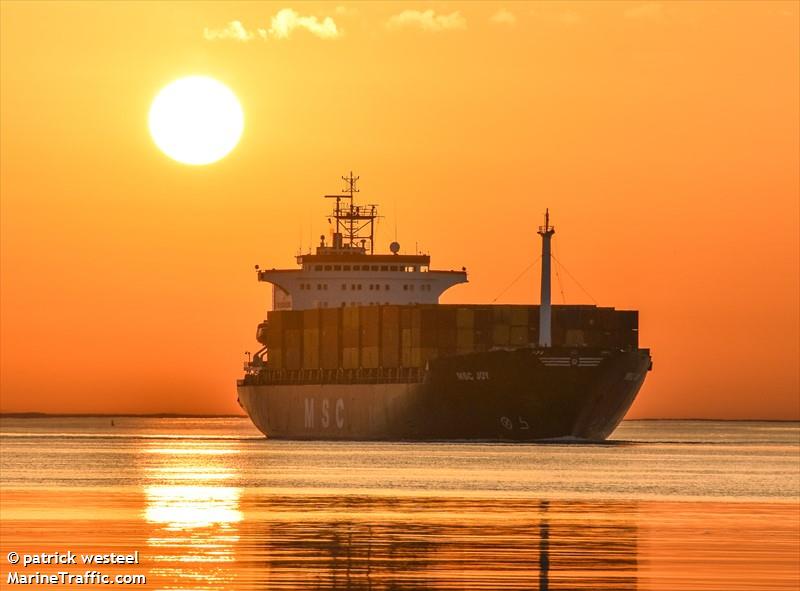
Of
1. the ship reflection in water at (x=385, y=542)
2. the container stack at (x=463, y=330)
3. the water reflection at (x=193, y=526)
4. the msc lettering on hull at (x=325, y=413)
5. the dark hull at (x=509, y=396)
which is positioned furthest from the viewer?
the msc lettering on hull at (x=325, y=413)

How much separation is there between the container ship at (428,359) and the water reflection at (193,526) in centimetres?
2991

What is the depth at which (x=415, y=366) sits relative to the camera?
12019 centimetres

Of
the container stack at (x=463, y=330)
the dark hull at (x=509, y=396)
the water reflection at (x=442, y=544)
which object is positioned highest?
the container stack at (x=463, y=330)

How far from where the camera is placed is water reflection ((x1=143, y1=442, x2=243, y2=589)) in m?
35.4

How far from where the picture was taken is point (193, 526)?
46.9 metres

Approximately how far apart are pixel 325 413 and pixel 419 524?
87.9m

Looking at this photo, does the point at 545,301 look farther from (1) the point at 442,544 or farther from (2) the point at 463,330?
(1) the point at 442,544

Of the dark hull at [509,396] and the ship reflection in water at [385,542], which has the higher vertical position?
the dark hull at [509,396]

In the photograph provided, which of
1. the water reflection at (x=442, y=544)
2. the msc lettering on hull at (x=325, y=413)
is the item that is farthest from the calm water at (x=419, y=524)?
the msc lettering on hull at (x=325, y=413)

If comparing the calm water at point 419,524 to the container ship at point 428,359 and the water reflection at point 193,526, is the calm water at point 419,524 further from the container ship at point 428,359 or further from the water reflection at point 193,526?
the container ship at point 428,359

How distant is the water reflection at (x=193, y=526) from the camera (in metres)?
35.4

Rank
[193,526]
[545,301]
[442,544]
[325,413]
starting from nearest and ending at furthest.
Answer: [442,544] < [193,526] < [545,301] < [325,413]

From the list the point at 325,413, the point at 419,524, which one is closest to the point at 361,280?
the point at 325,413

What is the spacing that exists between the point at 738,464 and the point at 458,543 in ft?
199
